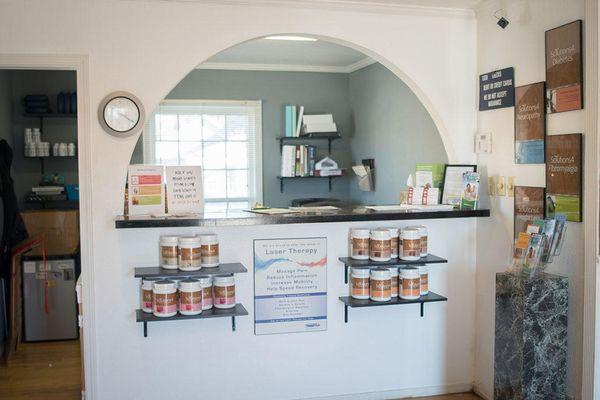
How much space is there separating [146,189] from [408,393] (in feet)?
6.40

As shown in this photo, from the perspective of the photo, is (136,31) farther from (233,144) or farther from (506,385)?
(233,144)

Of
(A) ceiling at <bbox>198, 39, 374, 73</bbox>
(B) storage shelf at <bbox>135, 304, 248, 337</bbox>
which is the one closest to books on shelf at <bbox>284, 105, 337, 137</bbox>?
(A) ceiling at <bbox>198, 39, 374, 73</bbox>

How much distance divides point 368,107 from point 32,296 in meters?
3.50

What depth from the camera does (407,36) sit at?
3.85 m

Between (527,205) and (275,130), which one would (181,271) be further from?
(275,130)

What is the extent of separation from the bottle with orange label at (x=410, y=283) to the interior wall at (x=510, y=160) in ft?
1.66

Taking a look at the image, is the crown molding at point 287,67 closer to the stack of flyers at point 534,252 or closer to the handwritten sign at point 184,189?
the handwritten sign at point 184,189

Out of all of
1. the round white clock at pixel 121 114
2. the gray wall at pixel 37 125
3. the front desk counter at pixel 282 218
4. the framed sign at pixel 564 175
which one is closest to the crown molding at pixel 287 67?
the gray wall at pixel 37 125

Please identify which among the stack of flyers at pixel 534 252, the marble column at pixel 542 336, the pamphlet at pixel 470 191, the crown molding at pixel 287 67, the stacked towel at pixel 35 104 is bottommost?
the marble column at pixel 542 336

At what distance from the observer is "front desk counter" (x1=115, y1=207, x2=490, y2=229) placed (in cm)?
332

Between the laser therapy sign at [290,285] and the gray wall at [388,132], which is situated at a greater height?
the gray wall at [388,132]

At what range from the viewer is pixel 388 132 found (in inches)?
235

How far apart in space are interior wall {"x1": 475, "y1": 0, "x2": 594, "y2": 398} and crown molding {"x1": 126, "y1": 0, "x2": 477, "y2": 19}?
146mm

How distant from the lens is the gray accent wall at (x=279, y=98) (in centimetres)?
661
